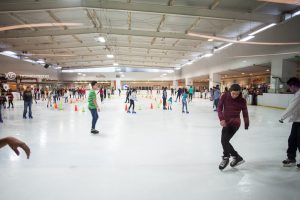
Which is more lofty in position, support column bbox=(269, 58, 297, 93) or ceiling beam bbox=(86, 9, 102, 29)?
ceiling beam bbox=(86, 9, 102, 29)

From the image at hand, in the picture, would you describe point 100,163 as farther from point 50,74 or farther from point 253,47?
point 50,74

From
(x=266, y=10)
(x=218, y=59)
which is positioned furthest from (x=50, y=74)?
(x=266, y=10)

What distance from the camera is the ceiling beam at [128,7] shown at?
1080 centimetres

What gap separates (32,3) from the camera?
10875 millimetres

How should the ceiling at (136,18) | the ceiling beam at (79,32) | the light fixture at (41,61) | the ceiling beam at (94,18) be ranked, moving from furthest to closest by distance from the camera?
1. the light fixture at (41,61)
2. the ceiling beam at (79,32)
3. the ceiling beam at (94,18)
4. the ceiling at (136,18)

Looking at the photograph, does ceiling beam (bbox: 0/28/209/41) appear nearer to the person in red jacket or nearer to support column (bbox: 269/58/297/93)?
support column (bbox: 269/58/297/93)

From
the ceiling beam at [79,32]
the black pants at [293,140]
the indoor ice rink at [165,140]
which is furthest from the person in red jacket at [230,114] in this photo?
the ceiling beam at [79,32]

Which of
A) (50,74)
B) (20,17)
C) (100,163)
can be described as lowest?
(100,163)

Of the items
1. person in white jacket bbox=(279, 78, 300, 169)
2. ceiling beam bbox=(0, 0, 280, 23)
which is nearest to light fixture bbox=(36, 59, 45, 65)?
ceiling beam bbox=(0, 0, 280, 23)

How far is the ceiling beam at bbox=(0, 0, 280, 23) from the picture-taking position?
10797mm

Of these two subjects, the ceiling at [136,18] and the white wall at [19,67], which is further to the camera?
the white wall at [19,67]

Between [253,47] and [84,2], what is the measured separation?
12361 mm

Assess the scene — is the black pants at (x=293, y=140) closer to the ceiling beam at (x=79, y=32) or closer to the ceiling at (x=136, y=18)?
the ceiling at (x=136, y=18)

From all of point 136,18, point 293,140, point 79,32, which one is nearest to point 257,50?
point 136,18
